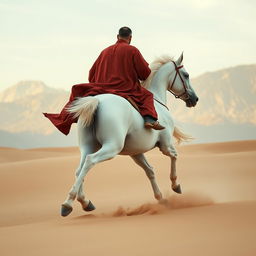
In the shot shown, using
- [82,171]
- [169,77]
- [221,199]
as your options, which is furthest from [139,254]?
[221,199]

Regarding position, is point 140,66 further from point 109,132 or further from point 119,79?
point 109,132

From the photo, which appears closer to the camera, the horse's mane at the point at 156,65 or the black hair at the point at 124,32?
the black hair at the point at 124,32

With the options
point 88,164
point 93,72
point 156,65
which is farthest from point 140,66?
point 88,164

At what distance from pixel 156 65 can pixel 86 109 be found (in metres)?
2.16

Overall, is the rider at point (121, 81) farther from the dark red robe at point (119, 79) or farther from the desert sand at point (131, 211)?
the desert sand at point (131, 211)

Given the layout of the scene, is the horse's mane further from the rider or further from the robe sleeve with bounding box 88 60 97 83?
the robe sleeve with bounding box 88 60 97 83

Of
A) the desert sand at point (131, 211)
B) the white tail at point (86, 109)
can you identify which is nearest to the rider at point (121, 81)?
the white tail at point (86, 109)

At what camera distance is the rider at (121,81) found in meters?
7.89

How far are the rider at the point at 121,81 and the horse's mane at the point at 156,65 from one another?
0.53 m

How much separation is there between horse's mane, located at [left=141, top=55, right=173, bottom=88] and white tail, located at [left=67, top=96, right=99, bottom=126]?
1665 millimetres

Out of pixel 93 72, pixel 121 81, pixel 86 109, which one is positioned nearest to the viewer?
pixel 86 109

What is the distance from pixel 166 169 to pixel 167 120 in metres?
8.96

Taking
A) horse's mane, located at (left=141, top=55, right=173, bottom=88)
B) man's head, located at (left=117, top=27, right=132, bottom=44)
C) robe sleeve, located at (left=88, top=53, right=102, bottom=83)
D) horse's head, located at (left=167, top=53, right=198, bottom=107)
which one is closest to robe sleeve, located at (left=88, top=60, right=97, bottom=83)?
robe sleeve, located at (left=88, top=53, right=102, bottom=83)

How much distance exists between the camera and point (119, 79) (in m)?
8.10
